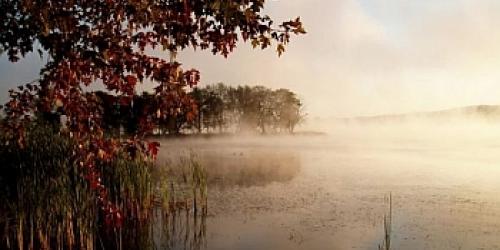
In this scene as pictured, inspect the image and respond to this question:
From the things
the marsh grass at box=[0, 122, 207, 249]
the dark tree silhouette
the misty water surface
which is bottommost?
the misty water surface

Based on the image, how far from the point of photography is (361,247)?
823 cm

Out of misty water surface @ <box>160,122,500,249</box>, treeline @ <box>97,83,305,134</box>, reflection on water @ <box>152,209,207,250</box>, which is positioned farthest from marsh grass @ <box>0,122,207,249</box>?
treeline @ <box>97,83,305,134</box>

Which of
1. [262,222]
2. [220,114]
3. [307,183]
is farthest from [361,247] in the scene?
[220,114]

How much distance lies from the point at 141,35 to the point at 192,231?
5.10m

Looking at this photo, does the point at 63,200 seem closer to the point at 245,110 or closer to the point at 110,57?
the point at 110,57

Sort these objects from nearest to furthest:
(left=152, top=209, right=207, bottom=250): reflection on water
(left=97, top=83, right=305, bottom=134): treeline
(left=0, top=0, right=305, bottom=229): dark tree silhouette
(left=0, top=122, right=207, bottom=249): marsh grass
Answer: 1. (left=0, top=0, right=305, bottom=229): dark tree silhouette
2. (left=0, top=122, right=207, bottom=249): marsh grass
3. (left=152, top=209, right=207, bottom=250): reflection on water
4. (left=97, top=83, right=305, bottom=134): treeline

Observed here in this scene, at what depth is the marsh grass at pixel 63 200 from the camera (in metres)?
6.94

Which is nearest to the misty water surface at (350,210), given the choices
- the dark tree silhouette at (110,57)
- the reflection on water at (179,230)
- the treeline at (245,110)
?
the reflection on water at (179,230)

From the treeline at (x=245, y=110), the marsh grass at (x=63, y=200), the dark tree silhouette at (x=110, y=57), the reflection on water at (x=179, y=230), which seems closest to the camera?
the dark tree silhouette at (x=110, y=57)

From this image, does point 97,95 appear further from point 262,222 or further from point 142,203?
point 262,222

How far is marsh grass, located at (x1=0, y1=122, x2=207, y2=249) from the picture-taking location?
22.8 ft

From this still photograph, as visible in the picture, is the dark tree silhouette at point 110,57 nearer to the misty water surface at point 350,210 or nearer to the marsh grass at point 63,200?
the marsh grass at point 63,200

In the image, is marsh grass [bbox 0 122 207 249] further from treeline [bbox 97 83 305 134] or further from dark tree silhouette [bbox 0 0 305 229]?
treeline [bbox 97 83 305 134]

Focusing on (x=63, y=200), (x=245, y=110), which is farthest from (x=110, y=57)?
(x=245, y=110)
